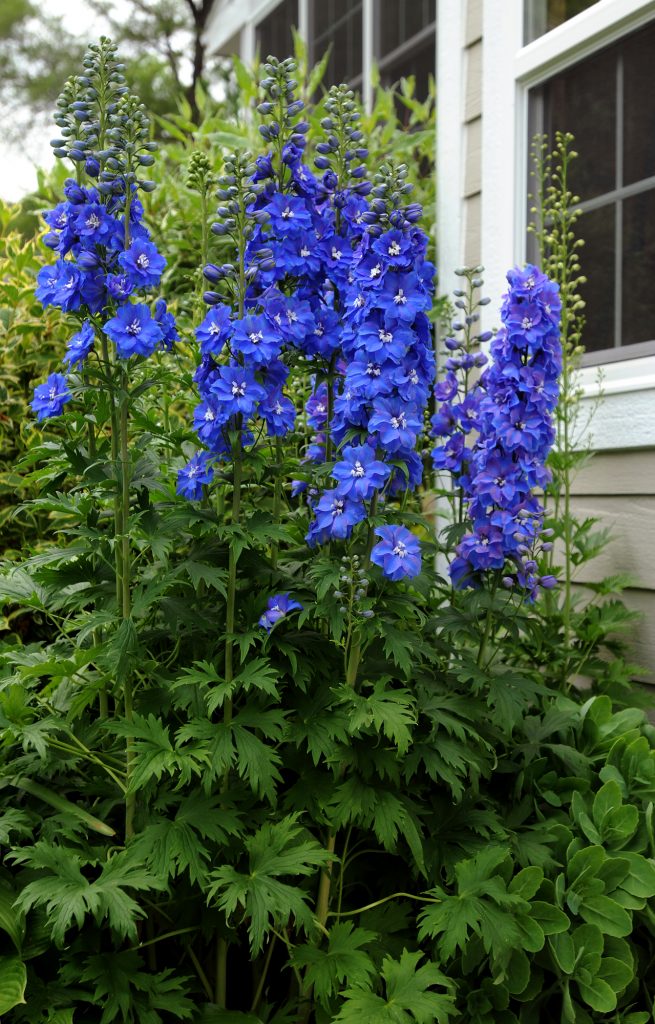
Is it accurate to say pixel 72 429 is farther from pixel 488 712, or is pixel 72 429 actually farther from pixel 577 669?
pixel 577 669

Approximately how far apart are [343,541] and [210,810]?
1.98ft

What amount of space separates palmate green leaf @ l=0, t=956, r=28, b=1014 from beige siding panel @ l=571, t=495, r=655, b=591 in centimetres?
186

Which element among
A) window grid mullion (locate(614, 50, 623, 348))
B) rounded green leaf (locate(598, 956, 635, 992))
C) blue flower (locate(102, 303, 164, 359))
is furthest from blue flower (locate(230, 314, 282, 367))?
window grid mullion (locate(614, 50, 623, 348))

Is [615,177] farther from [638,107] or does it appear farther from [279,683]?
[279,683]

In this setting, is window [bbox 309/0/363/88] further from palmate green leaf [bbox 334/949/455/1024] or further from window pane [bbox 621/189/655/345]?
palmate green leaf [bbox 334/949/455/1024]

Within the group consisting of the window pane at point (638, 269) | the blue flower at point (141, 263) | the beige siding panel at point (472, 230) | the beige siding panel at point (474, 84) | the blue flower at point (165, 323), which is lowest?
the blue flower at point (165, 323)

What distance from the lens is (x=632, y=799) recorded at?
7.18 ft

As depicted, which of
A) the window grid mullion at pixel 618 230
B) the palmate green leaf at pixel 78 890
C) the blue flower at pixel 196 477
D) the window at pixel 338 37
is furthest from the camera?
the window at pixel 338 37

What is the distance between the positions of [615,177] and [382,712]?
6.62 feet

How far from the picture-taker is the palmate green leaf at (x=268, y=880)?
1.55 meters

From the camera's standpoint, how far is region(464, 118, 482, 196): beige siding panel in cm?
333

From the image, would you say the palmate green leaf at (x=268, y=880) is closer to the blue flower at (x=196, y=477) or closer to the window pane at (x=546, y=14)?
the blue flower at (x=196, y=477)

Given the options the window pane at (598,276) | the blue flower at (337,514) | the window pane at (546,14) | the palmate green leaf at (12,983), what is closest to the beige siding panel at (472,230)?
the window pane at (598,276)

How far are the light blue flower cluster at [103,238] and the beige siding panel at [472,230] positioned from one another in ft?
5.78
